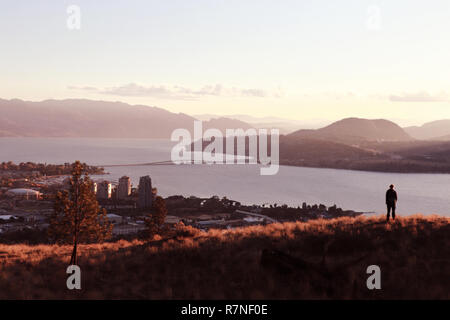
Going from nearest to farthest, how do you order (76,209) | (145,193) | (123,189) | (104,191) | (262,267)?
(262,267) < (76,209) < (145,193) < (104,191) < (123,189)

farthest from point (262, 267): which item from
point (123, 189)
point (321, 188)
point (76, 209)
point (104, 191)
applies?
point (321, 188)

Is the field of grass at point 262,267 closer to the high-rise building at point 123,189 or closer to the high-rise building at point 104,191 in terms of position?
the high-rise building at point 104,191

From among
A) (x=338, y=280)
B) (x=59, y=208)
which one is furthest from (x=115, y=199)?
(x=338, y=280)

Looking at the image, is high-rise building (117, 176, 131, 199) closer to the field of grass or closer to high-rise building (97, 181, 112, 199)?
high-rise building (97, 181, 112, 199)

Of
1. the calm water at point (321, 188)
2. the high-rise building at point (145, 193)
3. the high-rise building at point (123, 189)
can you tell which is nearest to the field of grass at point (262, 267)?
the high-rise building at point (145, 193)

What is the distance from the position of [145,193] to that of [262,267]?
93.8 metres

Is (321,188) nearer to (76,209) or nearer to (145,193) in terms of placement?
(145,193)

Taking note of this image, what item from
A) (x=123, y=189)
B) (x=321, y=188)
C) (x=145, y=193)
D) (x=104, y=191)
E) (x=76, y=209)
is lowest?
(x=321, y=188)

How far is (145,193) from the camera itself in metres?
106

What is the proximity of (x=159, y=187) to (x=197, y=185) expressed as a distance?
17.7 metres

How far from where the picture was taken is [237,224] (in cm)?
7762

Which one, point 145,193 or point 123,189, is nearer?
point 145,193

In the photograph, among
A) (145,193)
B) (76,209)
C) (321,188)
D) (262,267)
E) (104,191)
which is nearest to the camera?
(262,267)
